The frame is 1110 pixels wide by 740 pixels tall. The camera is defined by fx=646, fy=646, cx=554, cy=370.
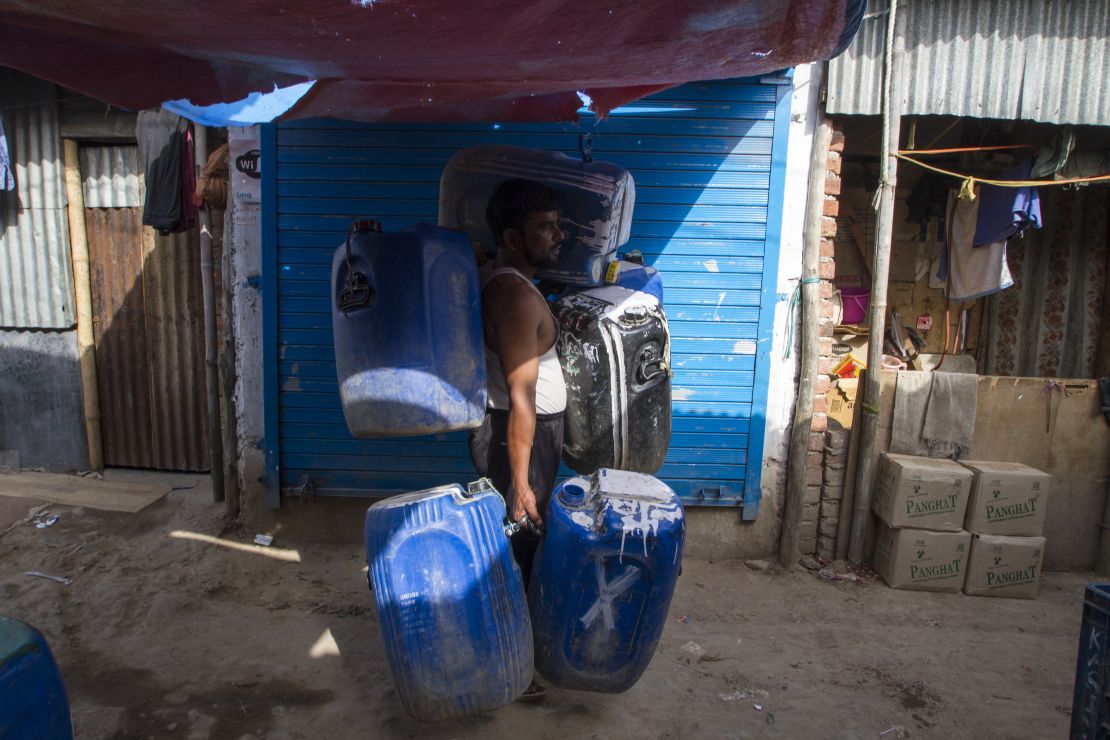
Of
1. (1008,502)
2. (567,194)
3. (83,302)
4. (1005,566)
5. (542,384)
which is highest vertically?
(567,194)

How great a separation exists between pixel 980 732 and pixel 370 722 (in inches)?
92.7

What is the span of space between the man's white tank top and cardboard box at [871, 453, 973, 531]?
225 cm

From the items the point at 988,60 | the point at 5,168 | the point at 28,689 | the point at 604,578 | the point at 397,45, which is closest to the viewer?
the point at 28,689

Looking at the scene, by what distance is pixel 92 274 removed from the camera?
4.97 meters

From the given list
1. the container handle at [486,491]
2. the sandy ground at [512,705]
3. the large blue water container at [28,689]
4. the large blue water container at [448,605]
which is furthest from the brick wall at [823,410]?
the large blue water container at [28,689]

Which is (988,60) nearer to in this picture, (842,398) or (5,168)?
(842,398)

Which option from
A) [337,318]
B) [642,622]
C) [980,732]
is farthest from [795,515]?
[337,318]

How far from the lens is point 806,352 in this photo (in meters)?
3.72

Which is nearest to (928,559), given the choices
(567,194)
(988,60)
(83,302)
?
(988,60)

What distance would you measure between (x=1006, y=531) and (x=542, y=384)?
9.62ft

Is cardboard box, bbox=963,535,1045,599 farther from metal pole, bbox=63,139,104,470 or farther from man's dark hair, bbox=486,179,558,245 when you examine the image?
metal pole, bbox=63,139,104,470

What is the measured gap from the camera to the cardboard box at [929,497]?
360cm

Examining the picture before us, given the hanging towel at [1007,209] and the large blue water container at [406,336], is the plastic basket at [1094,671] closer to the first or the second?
the large blue water container at [406,336]

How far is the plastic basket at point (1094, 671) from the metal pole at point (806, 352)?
2012 mm
